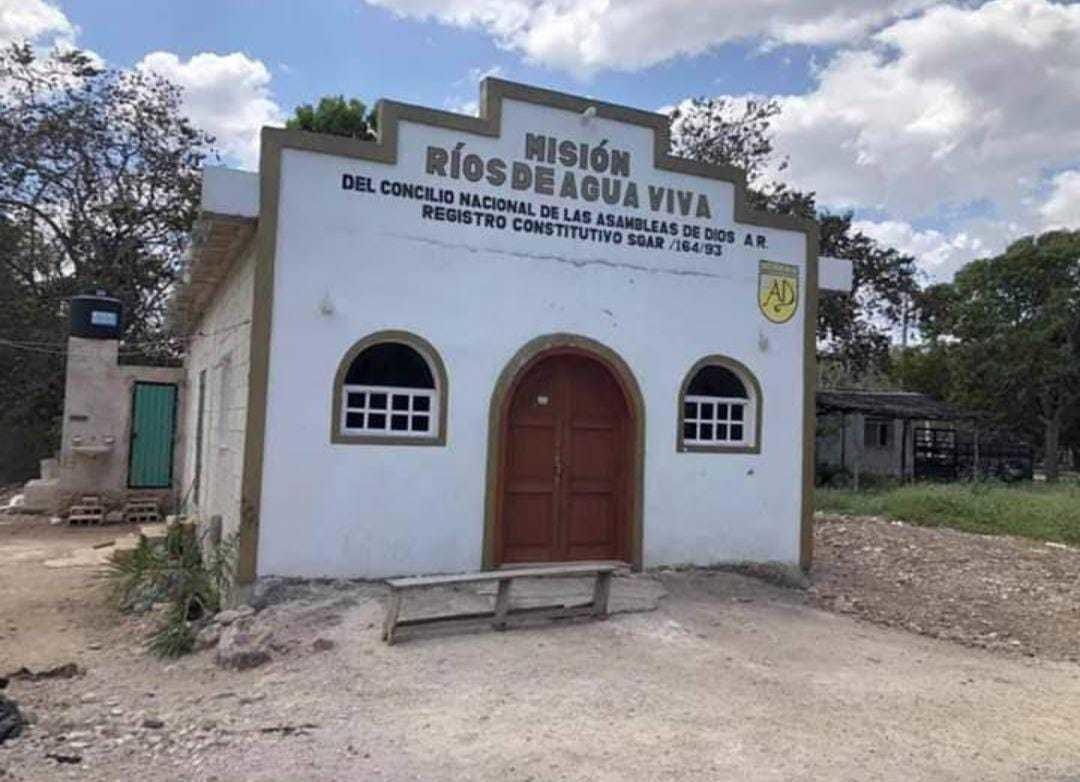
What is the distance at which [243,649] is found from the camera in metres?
6.49

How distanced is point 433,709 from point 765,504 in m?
5.44

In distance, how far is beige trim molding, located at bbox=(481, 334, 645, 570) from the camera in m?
8.51

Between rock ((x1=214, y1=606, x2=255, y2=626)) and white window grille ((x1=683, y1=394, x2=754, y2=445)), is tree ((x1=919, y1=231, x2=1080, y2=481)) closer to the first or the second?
white window grille ((x1=683, y1=394, x2=754, y2=445))

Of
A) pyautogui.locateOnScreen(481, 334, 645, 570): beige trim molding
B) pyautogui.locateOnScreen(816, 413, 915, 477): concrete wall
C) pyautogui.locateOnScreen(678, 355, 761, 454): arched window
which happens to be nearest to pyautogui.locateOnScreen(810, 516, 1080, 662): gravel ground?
pyautogui.locateOnScreen(678, 355, 761, 454): arched window

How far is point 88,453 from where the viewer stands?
15789 millimetres

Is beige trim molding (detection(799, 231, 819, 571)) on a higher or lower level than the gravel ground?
higher

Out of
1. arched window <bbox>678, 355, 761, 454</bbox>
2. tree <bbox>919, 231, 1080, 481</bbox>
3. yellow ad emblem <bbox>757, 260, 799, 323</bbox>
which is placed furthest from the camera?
tree <bbox>919, 231, 1080, 481</bbox>

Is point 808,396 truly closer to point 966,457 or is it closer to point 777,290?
point 777,290

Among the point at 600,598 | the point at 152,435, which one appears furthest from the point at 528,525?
the point at 152,435

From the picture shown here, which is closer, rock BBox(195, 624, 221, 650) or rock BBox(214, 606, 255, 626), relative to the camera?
rock BBox(195, 624, 221, 650)

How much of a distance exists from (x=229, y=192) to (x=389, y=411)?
7.69 feet

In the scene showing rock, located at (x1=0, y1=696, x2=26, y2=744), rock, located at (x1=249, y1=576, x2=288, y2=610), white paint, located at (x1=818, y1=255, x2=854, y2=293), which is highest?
white paint, located at (x1=818, y1=255, x2=854, y2=293)

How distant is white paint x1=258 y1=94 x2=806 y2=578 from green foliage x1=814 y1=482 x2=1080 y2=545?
20.4ft

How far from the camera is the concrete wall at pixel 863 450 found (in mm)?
26953
